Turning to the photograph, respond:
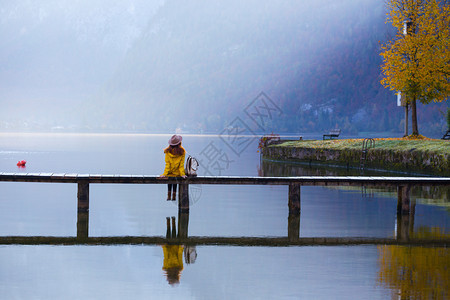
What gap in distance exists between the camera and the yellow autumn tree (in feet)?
151

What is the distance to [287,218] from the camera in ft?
63.4

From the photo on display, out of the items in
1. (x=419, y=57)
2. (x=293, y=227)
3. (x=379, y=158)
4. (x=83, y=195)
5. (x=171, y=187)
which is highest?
(x=419, y=57)

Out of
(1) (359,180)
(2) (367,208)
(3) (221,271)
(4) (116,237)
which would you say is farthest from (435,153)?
(3) (221,271)

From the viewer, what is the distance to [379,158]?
38.0m

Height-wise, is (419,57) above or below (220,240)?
above

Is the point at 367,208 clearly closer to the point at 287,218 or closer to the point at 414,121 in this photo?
the point at 287,218

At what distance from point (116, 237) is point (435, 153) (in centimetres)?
2025

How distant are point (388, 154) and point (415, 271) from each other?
26.1m

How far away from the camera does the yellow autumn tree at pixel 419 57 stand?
46125 millimetres

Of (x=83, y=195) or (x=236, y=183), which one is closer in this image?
(x=236, y=183)

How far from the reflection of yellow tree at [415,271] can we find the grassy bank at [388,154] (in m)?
17.5

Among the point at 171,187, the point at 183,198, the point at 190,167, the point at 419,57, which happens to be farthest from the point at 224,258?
the point at 419,57

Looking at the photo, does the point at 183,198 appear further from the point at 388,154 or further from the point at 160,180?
the point at 388,154

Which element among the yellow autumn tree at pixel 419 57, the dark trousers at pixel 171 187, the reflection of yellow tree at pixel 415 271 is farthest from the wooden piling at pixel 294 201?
the yellow autumn tree at pixel 419 57
